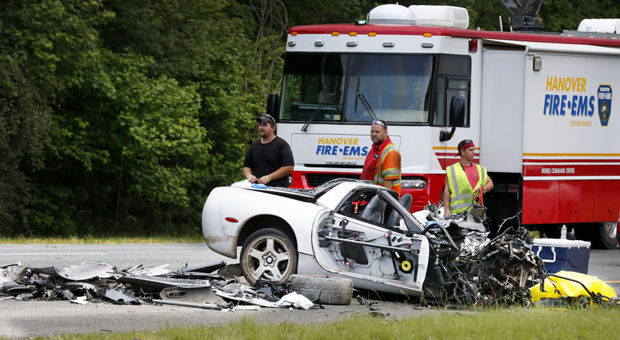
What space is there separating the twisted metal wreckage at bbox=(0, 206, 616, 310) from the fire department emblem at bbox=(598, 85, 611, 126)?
8.24m

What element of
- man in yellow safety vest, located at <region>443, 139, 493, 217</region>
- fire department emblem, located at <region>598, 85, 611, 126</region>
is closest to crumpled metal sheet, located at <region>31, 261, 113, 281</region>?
man in yellow safety vest, located at <region>443, 139, 493, 217</region>

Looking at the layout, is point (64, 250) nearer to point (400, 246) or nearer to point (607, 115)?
point (400, 246)

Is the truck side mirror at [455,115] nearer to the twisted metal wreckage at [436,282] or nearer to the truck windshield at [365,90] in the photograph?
the truck windshield at [365,90]

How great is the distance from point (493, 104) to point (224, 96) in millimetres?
17819

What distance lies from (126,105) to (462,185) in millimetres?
20164

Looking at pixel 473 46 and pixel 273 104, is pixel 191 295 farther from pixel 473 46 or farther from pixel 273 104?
pixel 473 46

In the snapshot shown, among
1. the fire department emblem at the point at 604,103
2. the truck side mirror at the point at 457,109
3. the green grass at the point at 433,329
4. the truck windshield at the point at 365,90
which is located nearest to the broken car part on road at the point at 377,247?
the green grass at the point at 433,329

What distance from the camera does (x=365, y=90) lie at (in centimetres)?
1614

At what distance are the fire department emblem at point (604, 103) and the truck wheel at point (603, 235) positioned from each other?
2.03m

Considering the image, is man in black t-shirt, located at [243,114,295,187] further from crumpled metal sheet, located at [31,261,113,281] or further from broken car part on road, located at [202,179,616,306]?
crumpled metal sheet, located at [31,261,113,281]

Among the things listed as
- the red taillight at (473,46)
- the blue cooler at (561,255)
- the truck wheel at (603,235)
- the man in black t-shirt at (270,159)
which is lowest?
the truck wheel at (603,235)

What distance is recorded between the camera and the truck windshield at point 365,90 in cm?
1603

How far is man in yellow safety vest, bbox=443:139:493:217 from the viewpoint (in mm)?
12547

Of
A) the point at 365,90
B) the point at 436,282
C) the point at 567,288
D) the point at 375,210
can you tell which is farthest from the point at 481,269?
the point at 365,90
